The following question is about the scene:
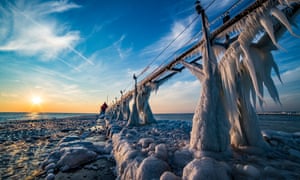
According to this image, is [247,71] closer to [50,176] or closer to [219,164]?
[219,164]

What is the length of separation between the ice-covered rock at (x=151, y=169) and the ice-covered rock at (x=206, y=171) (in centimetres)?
44

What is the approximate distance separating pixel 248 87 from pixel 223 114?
0.86m

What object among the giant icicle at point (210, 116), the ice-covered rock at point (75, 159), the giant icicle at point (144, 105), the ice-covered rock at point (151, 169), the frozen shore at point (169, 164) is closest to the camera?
the frozen shore at point (169, 164)

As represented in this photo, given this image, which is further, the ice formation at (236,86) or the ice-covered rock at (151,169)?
the ice formation at (236,86)

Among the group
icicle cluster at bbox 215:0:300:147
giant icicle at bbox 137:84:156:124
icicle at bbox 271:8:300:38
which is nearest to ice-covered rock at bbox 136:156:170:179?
icicle cluster at bbox 215:0:300:147

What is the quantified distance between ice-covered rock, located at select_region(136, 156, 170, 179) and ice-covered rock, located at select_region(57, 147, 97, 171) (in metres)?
2.43

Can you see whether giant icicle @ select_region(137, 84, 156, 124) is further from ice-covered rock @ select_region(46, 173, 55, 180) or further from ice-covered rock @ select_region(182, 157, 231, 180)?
ice-covered rock @ select_region(182, 157, 231, 180)

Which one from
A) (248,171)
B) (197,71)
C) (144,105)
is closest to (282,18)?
(197,71)

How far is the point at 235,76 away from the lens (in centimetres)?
308

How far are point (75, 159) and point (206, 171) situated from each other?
3.60 m

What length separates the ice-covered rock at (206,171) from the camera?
1808 mm

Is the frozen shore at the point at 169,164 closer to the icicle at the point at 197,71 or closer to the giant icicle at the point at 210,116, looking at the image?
the giant icicle at the point at 210,116

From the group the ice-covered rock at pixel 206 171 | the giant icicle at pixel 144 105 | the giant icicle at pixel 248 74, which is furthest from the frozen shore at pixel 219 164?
the giant icicle at pixel 144 105

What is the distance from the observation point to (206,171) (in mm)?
1844
